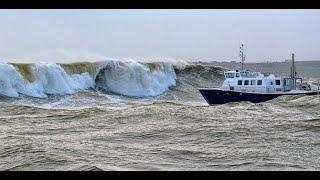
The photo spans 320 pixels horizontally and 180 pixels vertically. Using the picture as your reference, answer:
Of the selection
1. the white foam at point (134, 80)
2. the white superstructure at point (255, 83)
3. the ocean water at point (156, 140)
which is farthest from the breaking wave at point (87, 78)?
the white superstructure at point (255, 83)

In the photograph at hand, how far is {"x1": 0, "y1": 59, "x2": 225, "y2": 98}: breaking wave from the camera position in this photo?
104 ft

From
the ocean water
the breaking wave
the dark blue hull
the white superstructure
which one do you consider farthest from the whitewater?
the dark blue hull

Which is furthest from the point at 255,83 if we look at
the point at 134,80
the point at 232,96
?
the point at 134,80

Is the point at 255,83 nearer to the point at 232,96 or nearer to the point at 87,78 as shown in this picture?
the point at 232,96

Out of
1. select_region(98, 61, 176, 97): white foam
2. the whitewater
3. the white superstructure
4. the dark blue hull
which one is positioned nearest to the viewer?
the dark blue hull

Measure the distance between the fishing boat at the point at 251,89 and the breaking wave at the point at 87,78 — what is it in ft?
26.7

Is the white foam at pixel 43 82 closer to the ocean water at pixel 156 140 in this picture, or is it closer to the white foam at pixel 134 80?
the white foam at pixel 134 80

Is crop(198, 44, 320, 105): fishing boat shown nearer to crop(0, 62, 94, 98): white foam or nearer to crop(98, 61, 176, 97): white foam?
crop(98, 61, 176, 97): white foam

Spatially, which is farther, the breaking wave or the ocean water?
the breaking wave

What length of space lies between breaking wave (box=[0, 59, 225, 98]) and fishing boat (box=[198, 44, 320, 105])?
814 centimetres

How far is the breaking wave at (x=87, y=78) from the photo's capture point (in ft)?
104
